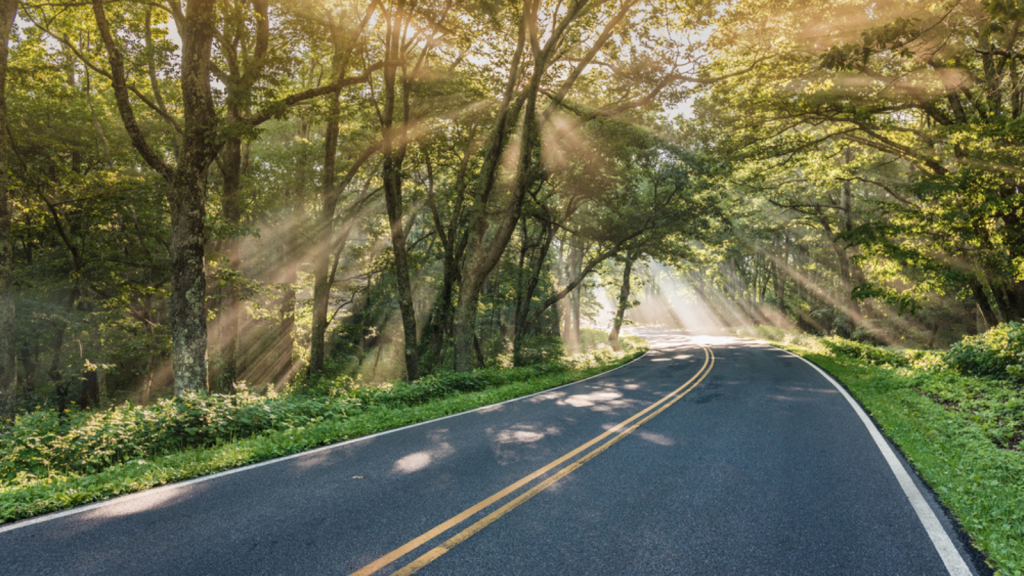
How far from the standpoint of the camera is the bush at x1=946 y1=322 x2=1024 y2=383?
9.80 m

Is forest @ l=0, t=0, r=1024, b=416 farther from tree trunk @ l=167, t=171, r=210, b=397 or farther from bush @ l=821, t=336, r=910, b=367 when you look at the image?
bush @ l=821, t=336, r=910, b=367

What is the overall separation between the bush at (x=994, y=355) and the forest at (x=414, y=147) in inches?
109

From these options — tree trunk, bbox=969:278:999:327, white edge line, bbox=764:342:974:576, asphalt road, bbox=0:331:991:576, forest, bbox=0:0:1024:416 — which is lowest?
asphalt road, bbox=0:331:991:576

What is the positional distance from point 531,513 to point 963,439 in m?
6.90

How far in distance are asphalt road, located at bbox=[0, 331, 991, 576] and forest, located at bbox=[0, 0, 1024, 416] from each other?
6.07m

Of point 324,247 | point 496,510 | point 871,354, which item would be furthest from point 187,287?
point 871,354

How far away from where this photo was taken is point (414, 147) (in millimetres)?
18094

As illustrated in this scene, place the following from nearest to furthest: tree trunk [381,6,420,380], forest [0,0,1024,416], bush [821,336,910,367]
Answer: forest [0,0,1024,416] < tree trunk [381,6,420,380] < bush [821,336,910,367]

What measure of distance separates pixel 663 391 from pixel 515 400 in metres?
3.80

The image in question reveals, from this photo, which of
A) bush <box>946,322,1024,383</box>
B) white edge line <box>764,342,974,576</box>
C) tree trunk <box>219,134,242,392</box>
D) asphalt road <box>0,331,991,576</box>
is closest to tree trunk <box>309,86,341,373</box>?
tree trunk <box>219,134,242,392</box>

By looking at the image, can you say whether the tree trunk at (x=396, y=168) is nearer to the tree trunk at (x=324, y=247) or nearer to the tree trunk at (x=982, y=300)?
the tree trunk at (x=324, y=247)

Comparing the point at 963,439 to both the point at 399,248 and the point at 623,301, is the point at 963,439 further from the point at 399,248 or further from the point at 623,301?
the point at 623,301

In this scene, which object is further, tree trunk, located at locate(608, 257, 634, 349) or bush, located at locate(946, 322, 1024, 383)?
tree trunk, located at locate(608, 257, 634, 349)

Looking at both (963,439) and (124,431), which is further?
(963,439)
